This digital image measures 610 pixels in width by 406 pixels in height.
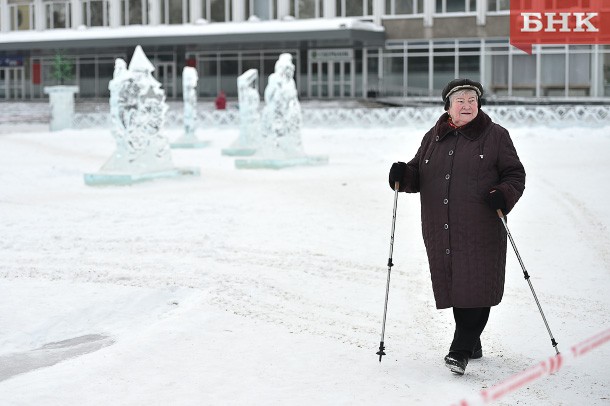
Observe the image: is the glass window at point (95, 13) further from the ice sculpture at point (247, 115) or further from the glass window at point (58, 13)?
the ice sculpture at point (247, 115)

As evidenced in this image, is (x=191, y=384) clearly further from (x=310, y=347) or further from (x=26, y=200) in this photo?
(x=26, y=200)

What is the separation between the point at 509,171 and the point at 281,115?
49.7 ft

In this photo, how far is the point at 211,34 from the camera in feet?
162

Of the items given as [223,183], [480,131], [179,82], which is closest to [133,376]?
[480,131]

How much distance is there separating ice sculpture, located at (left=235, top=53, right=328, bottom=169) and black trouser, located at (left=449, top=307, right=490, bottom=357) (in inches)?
568

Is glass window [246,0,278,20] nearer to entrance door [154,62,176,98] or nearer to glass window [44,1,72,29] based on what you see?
entrance door [154,62,176,98]

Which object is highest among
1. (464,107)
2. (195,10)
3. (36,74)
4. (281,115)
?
(195,10)

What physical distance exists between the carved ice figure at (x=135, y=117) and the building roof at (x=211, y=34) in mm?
28987

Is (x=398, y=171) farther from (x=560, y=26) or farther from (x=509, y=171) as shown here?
(x=560, y=26)

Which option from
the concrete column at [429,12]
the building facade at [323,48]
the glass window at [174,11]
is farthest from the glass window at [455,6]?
the glass window at [174,11]

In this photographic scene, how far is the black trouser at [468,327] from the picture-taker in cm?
558

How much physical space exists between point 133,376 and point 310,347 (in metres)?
1.17

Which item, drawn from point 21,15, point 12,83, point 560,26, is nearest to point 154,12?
point 21,15

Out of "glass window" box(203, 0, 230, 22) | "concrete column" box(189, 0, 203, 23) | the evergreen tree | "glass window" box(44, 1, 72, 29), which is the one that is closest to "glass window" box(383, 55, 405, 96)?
"glass window" box(203, 0, 230, 22)
